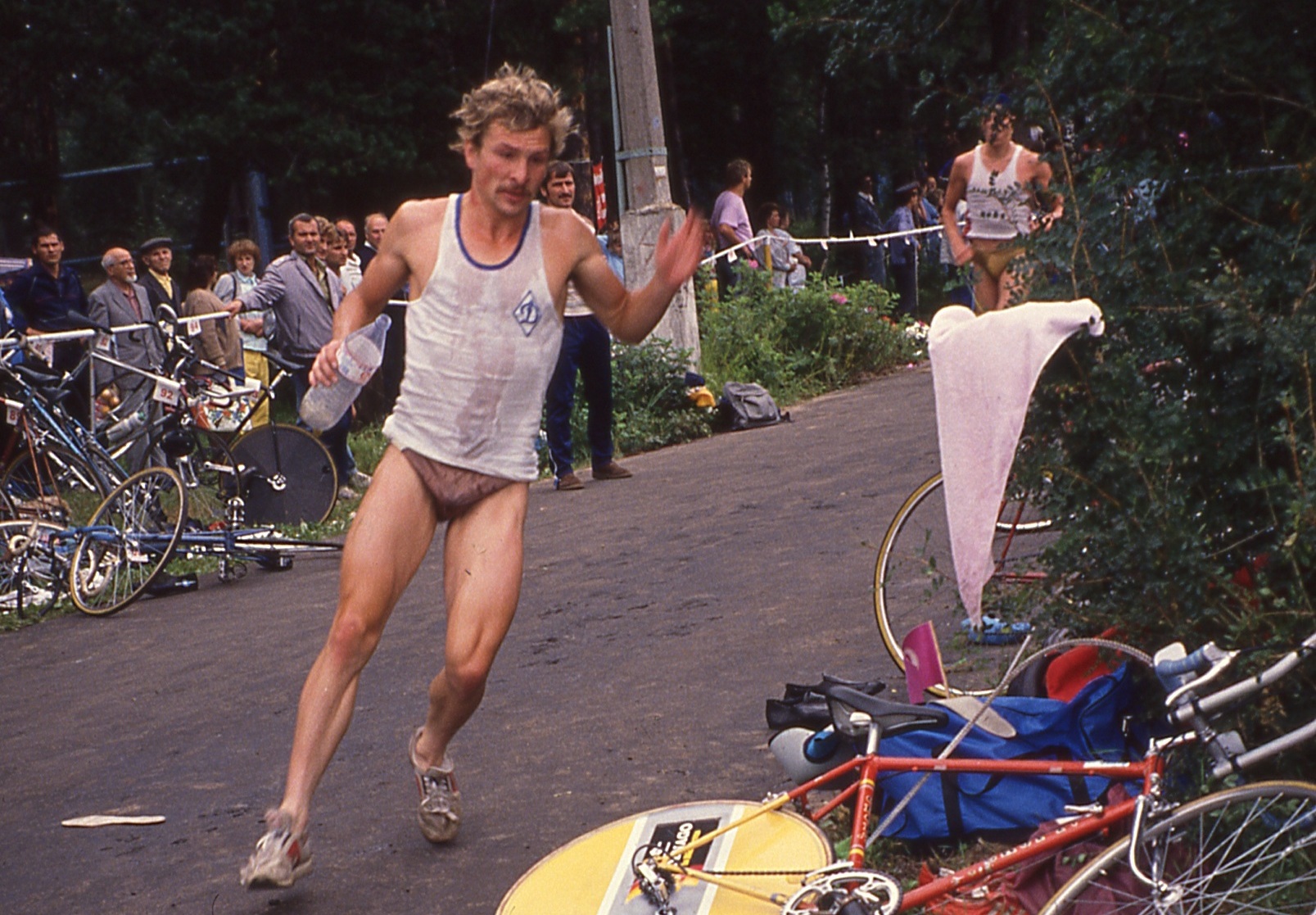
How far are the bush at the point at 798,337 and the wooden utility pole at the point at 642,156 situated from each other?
72 cm

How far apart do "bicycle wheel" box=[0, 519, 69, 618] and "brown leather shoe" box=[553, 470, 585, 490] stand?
10.8 ft

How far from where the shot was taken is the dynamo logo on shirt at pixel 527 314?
4.94 metres

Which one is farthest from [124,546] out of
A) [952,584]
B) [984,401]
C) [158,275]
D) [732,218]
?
[732,218]

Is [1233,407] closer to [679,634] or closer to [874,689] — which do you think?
[874,689]

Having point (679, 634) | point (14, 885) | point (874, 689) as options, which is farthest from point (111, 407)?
point (874, 689)

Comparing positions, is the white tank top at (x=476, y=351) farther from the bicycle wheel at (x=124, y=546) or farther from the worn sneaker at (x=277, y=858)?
the bicycle wheel at (x=124, y=546)

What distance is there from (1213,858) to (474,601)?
216 centimetres

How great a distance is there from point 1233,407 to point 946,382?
667mm

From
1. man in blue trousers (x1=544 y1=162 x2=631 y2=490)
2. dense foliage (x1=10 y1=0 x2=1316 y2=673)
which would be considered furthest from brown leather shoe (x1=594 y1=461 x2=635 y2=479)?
dense foliage (x1=10 y1=0 x2=1316 y2=673)

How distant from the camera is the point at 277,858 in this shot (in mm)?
4441

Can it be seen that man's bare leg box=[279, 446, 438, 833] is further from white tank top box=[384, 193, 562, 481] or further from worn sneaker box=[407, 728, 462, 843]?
worn sneaker box=[407, 728, 462, 843]

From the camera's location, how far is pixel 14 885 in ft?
17.1

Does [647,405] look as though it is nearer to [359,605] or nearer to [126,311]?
[126,311]

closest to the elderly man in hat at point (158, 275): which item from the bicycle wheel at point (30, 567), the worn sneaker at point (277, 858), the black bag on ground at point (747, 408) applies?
→ the bicycle wheel at point (30, 567)
